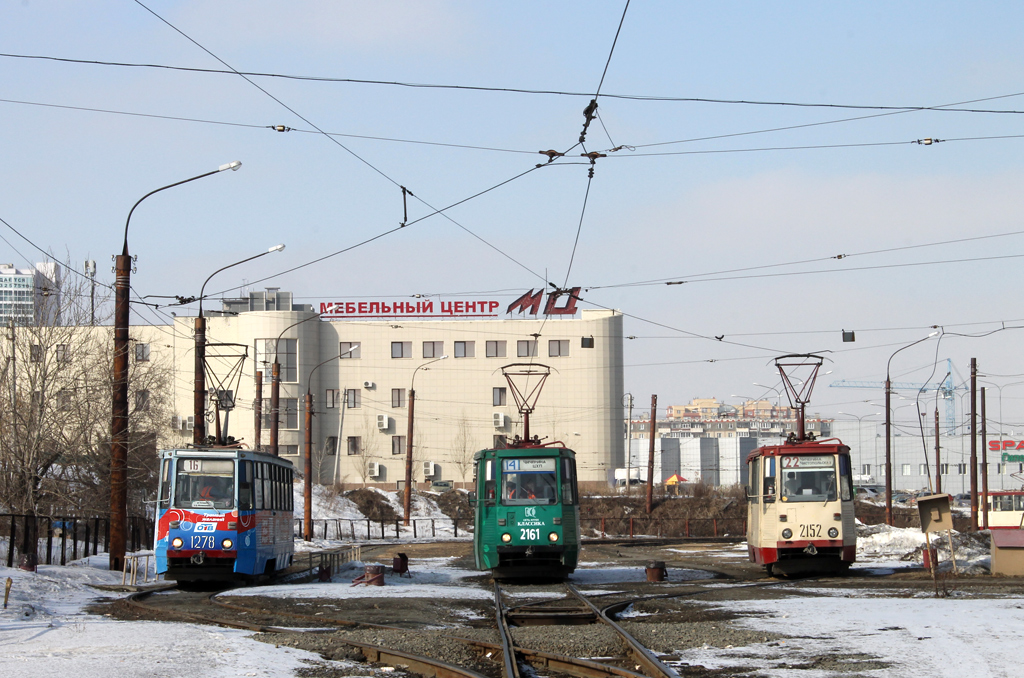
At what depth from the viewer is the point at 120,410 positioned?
22641mm

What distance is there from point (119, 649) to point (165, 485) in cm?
990

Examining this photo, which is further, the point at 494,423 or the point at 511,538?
the point at 494,423

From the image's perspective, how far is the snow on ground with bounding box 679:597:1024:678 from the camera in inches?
388

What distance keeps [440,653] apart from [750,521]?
14.6 metres

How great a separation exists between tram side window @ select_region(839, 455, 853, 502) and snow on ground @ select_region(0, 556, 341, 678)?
1366 centimetres

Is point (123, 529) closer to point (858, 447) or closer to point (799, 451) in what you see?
point (799, 451)

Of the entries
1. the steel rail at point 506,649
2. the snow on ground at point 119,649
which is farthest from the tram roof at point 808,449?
the snow on ground at point 119,649

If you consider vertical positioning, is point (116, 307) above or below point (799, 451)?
above

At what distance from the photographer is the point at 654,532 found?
56.2m

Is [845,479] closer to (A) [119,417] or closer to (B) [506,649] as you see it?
(B) [506,649]

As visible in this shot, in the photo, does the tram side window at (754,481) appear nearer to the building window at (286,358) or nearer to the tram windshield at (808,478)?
the tram windshield at (808,478)

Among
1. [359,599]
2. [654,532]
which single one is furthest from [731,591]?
[654,532]

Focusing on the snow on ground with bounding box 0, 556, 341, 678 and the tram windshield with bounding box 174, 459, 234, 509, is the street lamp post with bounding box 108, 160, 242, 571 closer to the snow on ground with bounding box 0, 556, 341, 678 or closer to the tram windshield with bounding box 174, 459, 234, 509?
the tram windshield with bounding box 174, 459, 234, 509

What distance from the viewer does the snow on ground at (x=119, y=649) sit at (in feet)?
32.1
